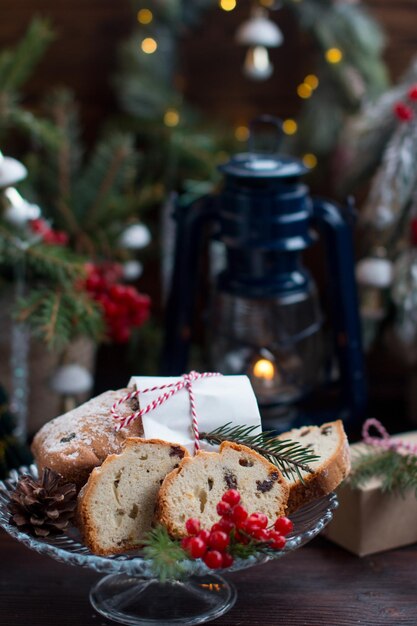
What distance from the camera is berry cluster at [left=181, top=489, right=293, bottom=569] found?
0.79 meters

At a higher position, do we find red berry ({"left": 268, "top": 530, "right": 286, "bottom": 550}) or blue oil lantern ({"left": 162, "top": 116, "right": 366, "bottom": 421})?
blue oil lantern ({"left": 162, "top": 116, "right": 366, "bottom": 421})

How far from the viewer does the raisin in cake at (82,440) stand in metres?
0.90

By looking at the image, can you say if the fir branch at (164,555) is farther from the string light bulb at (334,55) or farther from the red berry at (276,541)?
the string light bulb at (334,55)

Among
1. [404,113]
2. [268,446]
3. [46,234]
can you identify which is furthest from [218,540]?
[404,113]

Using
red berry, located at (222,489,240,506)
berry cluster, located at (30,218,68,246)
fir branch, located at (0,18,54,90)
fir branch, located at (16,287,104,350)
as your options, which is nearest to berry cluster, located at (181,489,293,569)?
red berry, located at (222,489,240,506)

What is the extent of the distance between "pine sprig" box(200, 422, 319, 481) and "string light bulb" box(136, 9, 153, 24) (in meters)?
0.82

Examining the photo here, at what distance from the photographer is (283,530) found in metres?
0.83

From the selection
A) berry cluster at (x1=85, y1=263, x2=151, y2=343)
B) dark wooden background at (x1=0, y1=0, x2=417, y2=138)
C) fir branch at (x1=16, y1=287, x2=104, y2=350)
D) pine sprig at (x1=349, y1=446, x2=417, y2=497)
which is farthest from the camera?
dark wooden background at (x1=0, y1=0, x2=417, y2=138)

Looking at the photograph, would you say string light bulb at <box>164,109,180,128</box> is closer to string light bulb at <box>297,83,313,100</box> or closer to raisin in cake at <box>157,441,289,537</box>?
string light bulb at <box>297,83,313,100</box>

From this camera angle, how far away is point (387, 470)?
107 centimetres

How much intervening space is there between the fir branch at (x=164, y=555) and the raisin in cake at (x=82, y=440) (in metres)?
0.12

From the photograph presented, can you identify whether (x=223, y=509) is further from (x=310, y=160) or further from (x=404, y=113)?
(x=310, y=160)

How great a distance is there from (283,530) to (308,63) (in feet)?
3.22

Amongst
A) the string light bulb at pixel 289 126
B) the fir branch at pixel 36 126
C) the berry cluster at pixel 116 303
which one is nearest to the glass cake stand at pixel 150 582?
the berry cluster at pixel 116 303
